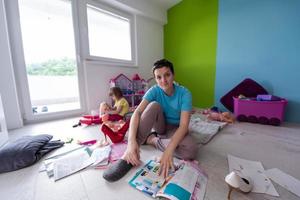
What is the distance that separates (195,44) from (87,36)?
1653mm

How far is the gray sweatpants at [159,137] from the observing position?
878 mm

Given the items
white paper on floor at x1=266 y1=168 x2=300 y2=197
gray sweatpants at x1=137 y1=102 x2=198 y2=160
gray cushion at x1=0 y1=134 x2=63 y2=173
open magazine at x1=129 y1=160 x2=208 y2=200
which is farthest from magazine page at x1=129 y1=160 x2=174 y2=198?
gray cushion at x1=0 y1=134 x2=63 y2=173

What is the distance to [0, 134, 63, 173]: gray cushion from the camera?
82 centimetres

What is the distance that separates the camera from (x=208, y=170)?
80 cm

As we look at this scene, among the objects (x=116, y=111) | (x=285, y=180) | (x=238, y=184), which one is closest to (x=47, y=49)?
(x=116, y=111)

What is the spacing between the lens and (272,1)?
158 cm

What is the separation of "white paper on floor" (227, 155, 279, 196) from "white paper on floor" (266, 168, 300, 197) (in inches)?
1.4

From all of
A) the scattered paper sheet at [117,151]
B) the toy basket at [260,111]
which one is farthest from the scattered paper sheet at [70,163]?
the toy basket at [260,111]

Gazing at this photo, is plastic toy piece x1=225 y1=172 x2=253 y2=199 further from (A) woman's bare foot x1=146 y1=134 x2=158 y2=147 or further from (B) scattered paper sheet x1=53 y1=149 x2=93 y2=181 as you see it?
(B) scattered paper sheet x1=53 y1=149 x2=93 y2=181

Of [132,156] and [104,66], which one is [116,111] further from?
[132,156]

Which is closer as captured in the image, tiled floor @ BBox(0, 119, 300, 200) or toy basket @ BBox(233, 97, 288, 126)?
tiled floor @ BBox(0, 119, 300, 200)

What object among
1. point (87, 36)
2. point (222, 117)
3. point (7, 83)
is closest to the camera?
point (7, 83)

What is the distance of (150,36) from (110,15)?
79cm

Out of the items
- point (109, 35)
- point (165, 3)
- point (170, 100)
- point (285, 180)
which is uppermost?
point (165, 3)
